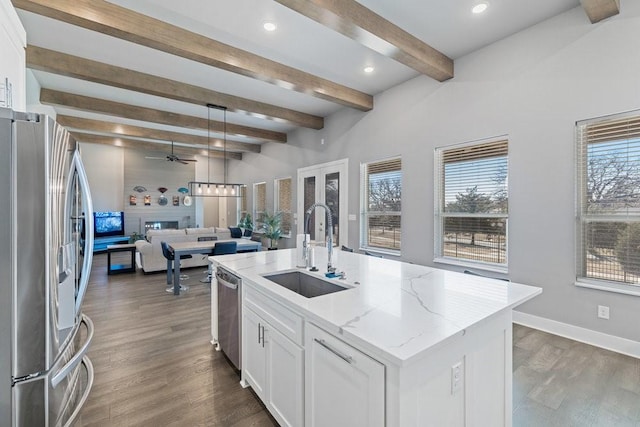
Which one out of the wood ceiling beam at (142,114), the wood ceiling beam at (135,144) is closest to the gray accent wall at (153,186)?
the wood ceiling beam at (135,144)

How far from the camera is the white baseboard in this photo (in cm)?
267

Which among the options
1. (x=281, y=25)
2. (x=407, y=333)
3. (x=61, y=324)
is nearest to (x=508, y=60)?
(x=281, y=25)

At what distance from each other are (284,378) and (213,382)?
1008 mm

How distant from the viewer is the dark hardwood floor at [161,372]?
1953mm

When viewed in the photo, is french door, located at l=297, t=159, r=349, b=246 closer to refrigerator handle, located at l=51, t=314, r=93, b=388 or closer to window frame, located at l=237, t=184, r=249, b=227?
window frame, located at l=237, t=184, r=249, b=227

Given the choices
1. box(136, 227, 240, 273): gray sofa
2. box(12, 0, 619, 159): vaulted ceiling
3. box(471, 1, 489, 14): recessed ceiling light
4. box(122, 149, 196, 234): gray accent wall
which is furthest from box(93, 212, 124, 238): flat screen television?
box(471, 1, 489, 14): recessed ceiling light

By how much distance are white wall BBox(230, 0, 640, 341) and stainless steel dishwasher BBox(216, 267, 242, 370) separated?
2.95m

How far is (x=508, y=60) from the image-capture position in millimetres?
3418

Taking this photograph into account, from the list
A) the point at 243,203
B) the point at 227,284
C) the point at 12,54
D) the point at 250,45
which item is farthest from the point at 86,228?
the point at 243,203

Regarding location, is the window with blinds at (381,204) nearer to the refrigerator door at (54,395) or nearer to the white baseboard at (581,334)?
the white baseboard at (581,334)

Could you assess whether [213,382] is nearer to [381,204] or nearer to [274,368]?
[274,368]

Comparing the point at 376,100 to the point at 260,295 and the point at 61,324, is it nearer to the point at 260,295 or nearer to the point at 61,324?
the point at 260,295

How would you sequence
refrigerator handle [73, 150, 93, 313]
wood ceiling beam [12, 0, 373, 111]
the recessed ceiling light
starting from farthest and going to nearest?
the recessed ceiling light → wood ceiling beam [12, 0, 373, 111] → refrigerator handle [73, 150, 93, 313]

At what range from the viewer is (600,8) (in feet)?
8.60
